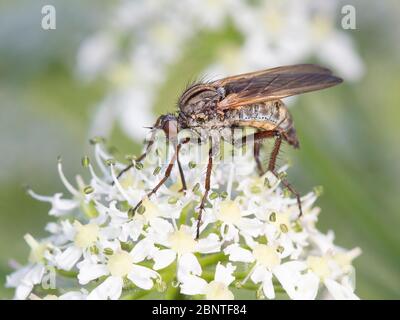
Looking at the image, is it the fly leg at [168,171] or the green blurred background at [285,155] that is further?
the green blurred background at [285,155]

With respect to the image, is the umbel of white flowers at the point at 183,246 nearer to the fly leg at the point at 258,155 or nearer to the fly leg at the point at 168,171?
the fly leg at the point at 168,171

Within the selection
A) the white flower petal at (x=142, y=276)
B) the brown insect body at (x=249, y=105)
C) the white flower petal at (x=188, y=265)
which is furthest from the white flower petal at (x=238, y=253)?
the brown insect body at (x=249, y=105)

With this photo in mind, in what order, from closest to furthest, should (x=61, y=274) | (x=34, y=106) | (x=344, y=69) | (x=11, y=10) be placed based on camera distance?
(x=61, y=274)
(x=344, y=69)
(x=34, y=106)
(x=11, y=10)

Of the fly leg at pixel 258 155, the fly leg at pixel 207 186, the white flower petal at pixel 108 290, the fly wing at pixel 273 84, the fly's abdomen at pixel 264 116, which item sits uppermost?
the fly wing at pixel 273 84

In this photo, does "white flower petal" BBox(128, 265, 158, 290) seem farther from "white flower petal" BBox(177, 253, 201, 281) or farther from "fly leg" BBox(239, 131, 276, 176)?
"fly leg" BBox(239, 131, 276, 176)

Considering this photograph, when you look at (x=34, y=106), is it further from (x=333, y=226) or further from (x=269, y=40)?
(x=333, y=226)

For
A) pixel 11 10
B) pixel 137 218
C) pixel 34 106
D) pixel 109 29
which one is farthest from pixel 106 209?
pixel 11 10
